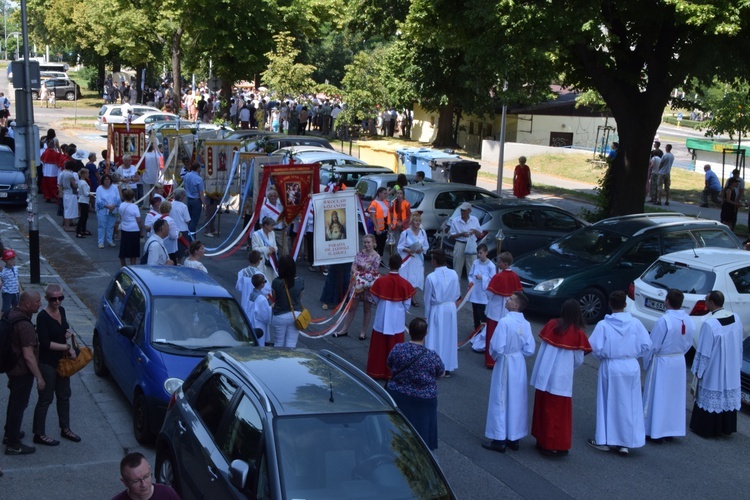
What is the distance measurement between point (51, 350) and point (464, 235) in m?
9.19

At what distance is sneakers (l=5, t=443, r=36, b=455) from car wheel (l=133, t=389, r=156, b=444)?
1.03 m

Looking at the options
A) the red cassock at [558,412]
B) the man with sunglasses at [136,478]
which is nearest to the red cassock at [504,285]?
the red cassock at [558,412]

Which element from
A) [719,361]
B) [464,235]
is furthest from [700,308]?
[464,235]

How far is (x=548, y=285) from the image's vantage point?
47.2 feet

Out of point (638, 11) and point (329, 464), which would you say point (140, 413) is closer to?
point (329, 464)

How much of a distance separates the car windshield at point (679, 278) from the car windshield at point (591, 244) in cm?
184

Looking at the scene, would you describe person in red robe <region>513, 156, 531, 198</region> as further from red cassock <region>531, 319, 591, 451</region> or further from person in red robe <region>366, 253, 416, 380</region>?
A: red cassock <region>531, 319, 591, 451</region>

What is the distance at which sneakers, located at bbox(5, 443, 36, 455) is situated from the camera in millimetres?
8469

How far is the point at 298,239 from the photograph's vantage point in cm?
1656

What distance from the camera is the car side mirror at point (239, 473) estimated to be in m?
5.70

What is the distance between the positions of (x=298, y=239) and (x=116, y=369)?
686 centimetres

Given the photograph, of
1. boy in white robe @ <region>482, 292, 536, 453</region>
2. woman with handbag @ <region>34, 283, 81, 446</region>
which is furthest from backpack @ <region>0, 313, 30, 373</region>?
boy in white robe @ <region>482, 292, 536, 453</region>

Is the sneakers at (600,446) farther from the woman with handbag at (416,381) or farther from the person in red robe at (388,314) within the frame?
the person in red robe at (388,314)

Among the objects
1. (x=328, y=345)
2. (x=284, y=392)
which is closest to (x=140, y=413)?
(x=284, y=392)
